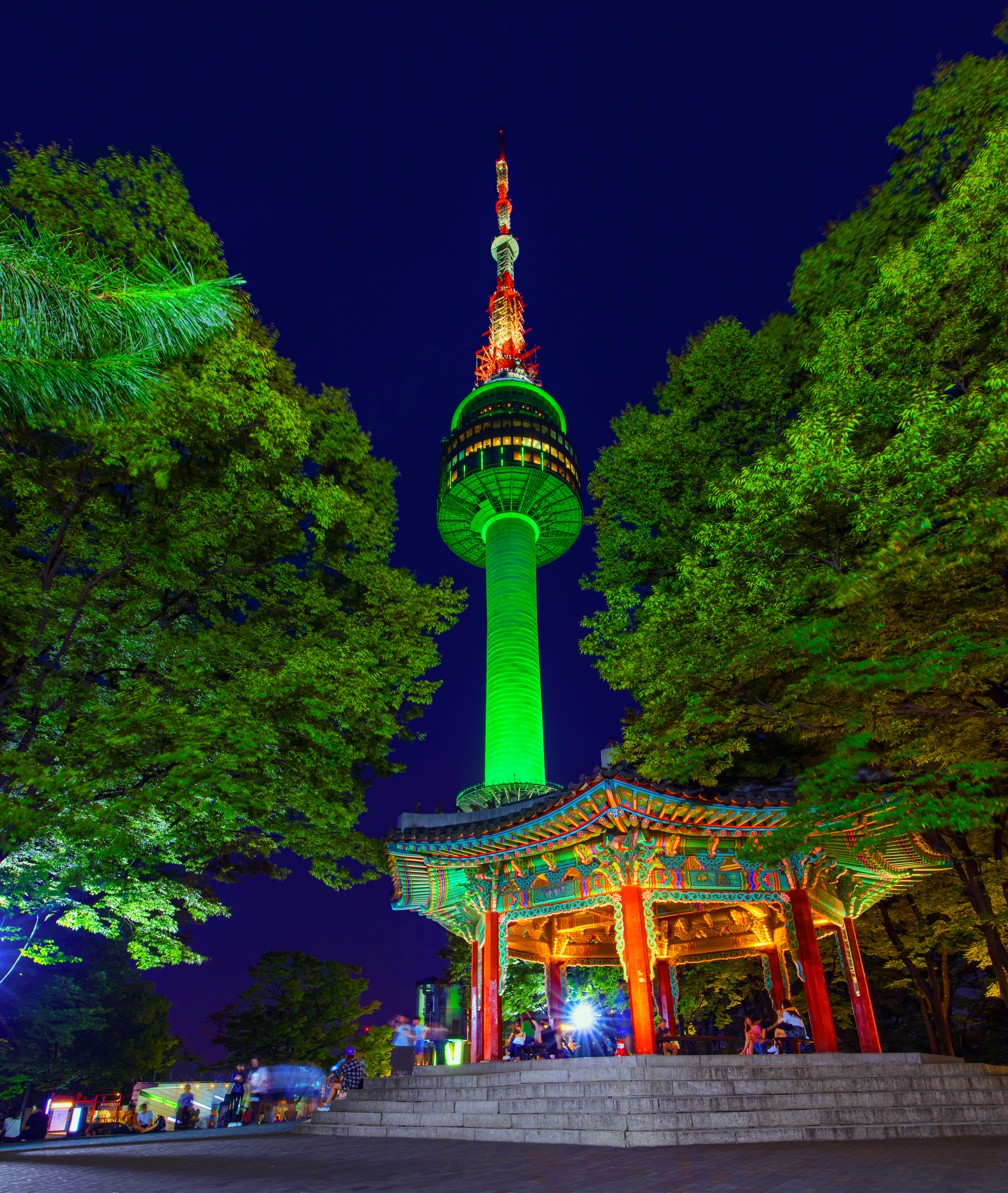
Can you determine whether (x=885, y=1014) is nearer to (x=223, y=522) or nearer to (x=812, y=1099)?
(x=812, y=1099)

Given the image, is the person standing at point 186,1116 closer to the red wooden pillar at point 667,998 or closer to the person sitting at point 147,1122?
the person sitting at point 147,1122

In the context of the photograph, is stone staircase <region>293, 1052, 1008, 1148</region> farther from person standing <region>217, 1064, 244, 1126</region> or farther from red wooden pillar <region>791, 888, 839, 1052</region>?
person standing <region>217, 1064, 244, 1126</region>

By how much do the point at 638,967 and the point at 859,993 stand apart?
626 cm

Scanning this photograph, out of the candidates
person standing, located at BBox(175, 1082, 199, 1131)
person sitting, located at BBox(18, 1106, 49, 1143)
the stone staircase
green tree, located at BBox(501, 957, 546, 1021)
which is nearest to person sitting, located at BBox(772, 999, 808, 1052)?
the stone staircase

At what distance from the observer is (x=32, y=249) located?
5.83 meters

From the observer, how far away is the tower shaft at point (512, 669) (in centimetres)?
3200

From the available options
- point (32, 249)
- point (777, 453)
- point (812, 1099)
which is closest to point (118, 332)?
point (32, 249)

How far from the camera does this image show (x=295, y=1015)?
3738cm

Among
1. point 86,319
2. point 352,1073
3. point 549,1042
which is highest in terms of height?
point 86,319

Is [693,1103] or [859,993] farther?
[859,993]

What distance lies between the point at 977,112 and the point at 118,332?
46.8 feet

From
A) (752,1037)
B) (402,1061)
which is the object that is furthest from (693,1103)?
(402,1061)

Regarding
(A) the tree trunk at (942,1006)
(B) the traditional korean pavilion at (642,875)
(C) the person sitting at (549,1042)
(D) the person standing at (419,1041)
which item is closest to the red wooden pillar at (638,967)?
(B) the traditional korean pavilion at (642,875)

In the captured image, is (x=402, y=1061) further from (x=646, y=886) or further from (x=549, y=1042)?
(x=646, y=886)
